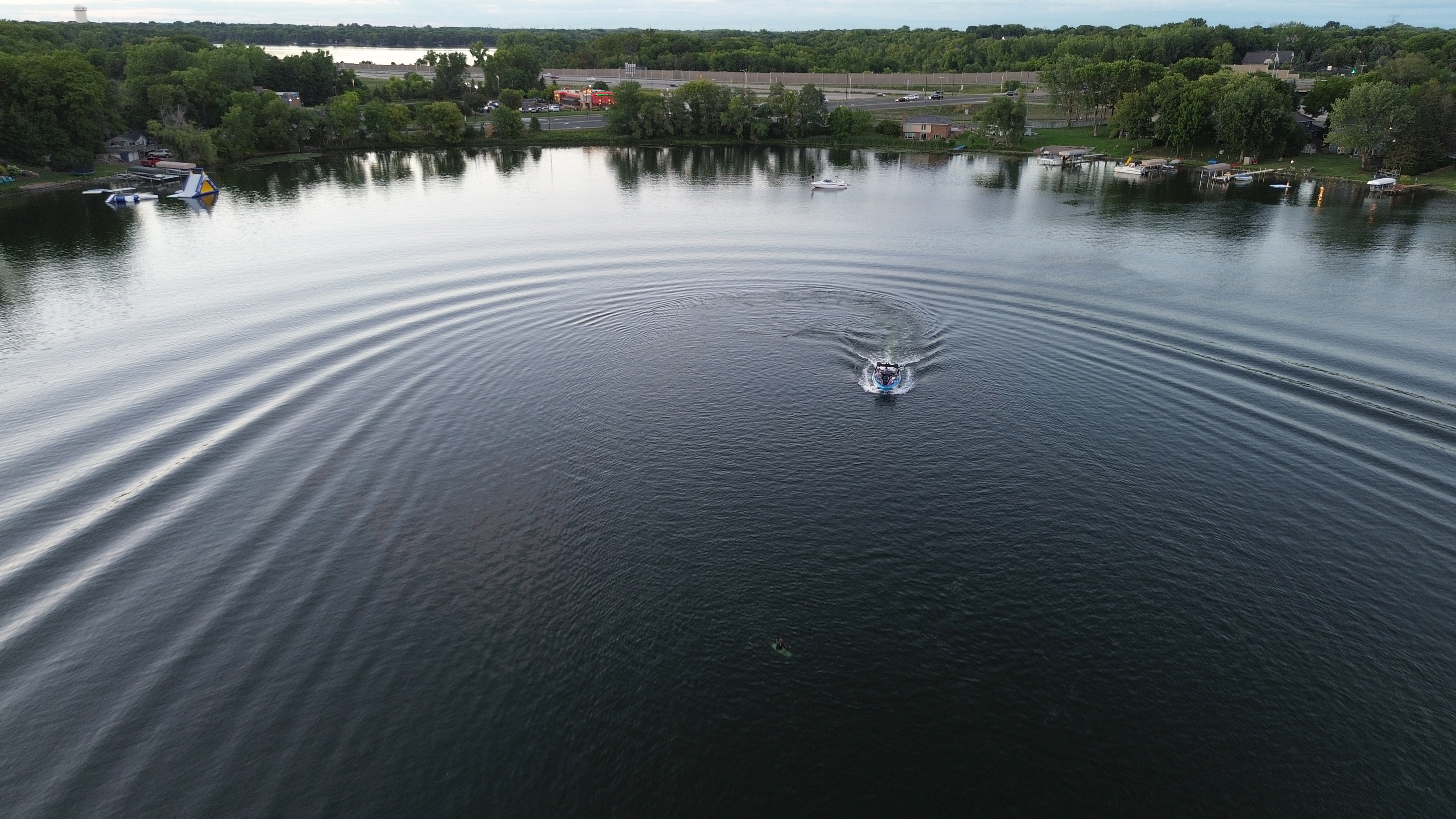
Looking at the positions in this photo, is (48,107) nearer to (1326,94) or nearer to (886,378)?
(886,378)

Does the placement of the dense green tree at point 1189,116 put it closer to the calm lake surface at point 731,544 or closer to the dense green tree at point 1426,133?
the dense green tree at point 1426,133

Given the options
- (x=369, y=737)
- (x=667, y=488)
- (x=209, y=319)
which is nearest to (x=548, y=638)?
(x=369, y=737)

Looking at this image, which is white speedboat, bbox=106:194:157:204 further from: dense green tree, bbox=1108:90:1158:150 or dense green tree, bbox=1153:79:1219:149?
dense green tree, bbox=1153:79:1219:149

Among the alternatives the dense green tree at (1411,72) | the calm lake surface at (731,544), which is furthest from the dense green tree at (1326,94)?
the calm lake surface at (731,544)

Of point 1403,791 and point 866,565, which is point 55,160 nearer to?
point 866,565

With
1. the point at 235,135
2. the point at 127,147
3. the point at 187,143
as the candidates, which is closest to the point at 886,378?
the point at 187,143
